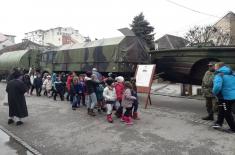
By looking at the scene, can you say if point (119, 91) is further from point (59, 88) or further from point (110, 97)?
point (59, 88)

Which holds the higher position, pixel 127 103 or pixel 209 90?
pixel 209 90

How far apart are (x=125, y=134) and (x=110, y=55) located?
741cm

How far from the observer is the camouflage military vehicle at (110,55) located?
47.3 ft

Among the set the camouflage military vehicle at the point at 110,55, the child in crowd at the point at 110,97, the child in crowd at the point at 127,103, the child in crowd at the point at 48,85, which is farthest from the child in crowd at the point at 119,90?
the child in crowd at the point at 48,85

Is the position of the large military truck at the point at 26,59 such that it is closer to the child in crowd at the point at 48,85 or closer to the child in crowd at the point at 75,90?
the child in crowd at the point at 48,85

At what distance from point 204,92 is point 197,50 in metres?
2.44

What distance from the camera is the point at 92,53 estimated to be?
16.0 m

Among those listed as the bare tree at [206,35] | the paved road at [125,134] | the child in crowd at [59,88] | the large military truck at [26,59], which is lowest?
the paved road at [125,134]

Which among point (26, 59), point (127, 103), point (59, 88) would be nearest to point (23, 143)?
point (127, 103)

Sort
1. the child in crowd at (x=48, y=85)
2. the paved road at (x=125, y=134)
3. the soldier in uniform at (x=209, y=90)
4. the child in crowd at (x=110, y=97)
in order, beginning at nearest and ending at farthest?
the paved road at (x=125, y=134)
the soldier in uniform at (x=209, y=90)
the child in crowd at (x=110, y=97)
the child in crowd at (x=48, y=85)

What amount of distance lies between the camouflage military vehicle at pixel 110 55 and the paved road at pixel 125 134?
412 centimetres

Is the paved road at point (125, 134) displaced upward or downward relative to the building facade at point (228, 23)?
downward

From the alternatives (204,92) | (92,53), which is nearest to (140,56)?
(92,53)

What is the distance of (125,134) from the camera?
7.72 meters
